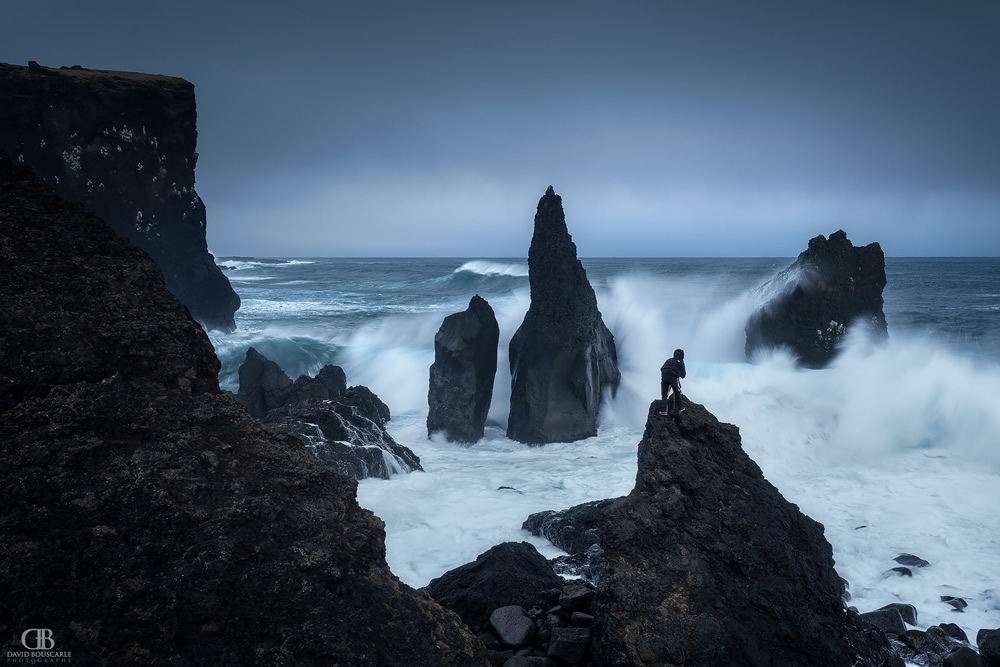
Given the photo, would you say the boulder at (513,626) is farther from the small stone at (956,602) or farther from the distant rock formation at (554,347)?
the distant rock formation at (554,347)

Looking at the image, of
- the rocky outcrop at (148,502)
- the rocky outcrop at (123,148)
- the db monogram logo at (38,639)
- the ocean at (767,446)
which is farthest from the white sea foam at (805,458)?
the rocky outcrop at (123,148)

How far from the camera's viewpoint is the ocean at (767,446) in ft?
33.0

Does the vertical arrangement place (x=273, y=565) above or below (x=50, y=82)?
below

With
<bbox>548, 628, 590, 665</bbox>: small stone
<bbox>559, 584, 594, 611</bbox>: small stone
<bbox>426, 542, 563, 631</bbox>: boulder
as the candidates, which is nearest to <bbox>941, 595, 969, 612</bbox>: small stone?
<bbox>426, 542, 563, 631</bbox>: boulder

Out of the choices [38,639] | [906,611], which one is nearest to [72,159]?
[38,639]

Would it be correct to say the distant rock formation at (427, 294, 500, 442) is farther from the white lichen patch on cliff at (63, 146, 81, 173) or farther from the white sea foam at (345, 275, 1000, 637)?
→ the white lichen patch on cliff at (63, 146, 81, 173)

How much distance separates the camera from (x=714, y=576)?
16.0 ft

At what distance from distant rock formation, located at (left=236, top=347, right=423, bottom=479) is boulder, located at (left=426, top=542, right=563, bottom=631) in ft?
20.6

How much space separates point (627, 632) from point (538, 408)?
12954 mm

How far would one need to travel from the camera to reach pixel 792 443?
16.8 metres

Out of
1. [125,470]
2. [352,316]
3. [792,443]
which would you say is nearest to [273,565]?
[125,470]

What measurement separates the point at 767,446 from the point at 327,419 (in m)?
11.5

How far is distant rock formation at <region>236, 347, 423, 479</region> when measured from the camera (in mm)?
12820

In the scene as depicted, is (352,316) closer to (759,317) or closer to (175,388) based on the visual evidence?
(759,317)
